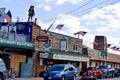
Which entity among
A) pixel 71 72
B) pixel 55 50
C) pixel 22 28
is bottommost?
pixel 71 72

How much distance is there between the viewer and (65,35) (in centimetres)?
5228

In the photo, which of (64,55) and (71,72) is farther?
(64,55)

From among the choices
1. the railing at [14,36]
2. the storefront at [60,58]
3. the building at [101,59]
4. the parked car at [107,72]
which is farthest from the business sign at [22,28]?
the building at [101,59]

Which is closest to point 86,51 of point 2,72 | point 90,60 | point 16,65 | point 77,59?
point 90,60

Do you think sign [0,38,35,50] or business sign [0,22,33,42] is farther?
business sign [0,22,33,42]

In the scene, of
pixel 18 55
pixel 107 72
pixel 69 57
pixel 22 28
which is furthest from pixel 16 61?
pixel 107 72

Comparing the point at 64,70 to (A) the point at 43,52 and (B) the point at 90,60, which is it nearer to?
(A) the point at 43,52

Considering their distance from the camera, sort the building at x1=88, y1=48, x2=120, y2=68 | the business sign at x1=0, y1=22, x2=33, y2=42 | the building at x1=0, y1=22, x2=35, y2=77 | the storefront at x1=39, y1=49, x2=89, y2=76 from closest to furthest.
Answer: the building at x1=0, y1=22, x2=35, y2=77, the business sign at x1=0, y1=22, x2=33, y2=42, the storefront at x1=39, y1=49, x2=89, y2=76, the building at x1=88, y1=48, x2=120, y2=68

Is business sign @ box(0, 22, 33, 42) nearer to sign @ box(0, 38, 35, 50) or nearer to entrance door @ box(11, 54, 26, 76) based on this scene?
sign @ box(0, 38, 35, 50)

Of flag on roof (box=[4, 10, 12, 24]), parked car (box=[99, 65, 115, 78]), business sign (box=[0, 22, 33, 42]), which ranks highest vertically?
flag on roof (box=[4, 10, 12, 24])

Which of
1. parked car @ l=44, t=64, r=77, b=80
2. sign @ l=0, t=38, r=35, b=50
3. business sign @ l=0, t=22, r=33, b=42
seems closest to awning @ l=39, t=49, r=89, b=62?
sign @ l=0, t=38, r=35, b=50

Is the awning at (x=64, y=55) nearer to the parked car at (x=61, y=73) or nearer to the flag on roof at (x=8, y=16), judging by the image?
the flag on roof at (x=8, y=16)

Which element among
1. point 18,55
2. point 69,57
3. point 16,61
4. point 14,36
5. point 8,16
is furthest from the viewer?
point 69,57

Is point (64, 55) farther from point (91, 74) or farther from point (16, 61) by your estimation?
point (16, 61)
